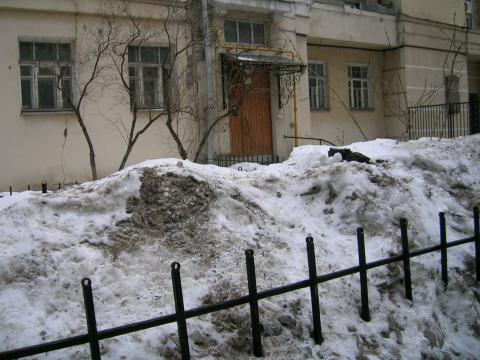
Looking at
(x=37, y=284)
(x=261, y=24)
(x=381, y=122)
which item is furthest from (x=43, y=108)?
(x=381, y=122)

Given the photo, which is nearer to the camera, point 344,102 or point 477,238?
point 477,238

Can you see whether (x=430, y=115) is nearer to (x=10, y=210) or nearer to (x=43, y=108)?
(x=43, y=108)

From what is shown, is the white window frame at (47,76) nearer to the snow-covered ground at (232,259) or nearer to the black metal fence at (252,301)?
the snow-covered ground at (232,259)

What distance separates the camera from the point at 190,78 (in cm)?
1150

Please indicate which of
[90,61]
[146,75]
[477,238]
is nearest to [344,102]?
[146,75]

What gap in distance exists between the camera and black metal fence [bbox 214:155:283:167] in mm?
11867

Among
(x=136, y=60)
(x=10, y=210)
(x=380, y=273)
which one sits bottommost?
(x=380, y=273)

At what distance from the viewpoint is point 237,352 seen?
132 inches

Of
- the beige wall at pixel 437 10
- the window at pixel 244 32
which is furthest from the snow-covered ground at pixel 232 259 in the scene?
the beige wall at pixel 437 10

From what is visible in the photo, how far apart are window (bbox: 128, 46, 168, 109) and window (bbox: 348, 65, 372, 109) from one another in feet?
24.4

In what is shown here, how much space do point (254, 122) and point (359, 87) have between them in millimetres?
5478

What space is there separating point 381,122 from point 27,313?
15409 millimetres

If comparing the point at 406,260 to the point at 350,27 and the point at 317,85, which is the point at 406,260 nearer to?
the point at 317,85

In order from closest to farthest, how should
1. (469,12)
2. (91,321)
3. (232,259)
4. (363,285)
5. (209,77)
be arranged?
(91,321) → (363,285) → (232,259) → (209,77) → (469,12)
